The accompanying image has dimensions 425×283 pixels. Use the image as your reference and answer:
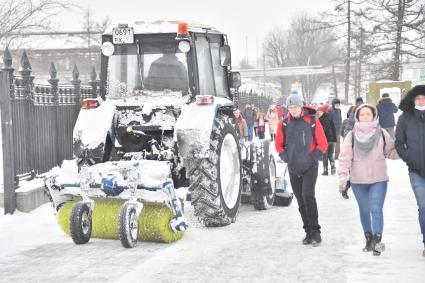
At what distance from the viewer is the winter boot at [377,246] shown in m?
6.12

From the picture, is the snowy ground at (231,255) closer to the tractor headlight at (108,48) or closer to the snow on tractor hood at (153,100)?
the snow on tractor hood at (153,100)

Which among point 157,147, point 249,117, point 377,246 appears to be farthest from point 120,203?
point 249,117

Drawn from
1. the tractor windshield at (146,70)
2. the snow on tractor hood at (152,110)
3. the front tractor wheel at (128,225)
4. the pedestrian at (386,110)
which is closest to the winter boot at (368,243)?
the front tractor wheel at (128,225)

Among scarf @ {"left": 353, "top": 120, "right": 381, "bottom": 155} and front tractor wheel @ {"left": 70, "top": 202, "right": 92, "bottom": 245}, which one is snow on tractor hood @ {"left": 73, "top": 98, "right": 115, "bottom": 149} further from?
scarf @ {"left": 353, "top": 120, "right": 381, "bottom": 155}

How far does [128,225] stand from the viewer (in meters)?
6.54

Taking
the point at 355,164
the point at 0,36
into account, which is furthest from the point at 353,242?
the point at 0,36

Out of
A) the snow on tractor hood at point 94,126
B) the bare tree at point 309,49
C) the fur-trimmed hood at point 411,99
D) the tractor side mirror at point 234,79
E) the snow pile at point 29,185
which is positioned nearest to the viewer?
the fur-trimmed hood at point 411,99

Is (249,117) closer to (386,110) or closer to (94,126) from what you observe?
(386,110)

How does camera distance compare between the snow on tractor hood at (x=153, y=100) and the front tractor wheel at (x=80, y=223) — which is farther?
the snow on tractor hood at (x=153, y=100)

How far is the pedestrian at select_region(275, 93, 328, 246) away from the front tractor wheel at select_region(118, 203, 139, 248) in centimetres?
182

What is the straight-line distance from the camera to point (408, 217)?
8227 millimetres

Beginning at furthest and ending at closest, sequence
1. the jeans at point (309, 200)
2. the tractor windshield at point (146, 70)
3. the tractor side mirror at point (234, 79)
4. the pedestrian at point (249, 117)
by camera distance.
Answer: the pedestrian at point (249, 117) → the tractor side mirror at point (234, 79) → the tractor windshield at point (146, 70) → the jeans at point (309, 200)

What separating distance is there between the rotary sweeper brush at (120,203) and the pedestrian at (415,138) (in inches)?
96.8

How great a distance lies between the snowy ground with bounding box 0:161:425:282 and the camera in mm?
5562
